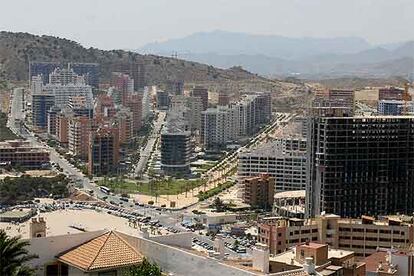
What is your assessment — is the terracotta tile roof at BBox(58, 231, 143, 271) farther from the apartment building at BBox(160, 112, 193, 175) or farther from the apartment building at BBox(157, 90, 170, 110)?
the apartment building at BBox(157, 90, 170, 110)

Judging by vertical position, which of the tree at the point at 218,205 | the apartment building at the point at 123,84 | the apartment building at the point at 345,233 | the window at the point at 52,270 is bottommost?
the tree at the point at 218,205

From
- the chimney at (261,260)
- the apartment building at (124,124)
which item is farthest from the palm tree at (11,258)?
the apartment building at (124,124)

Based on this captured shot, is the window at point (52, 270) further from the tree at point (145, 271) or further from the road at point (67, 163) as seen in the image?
the road at point (67, 163)

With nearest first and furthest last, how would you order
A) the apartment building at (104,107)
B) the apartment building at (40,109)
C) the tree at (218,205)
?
the tree at (218,205) → the apartment building at (40,109) → the apartment building at (104,107)

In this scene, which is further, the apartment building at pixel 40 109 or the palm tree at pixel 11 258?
the apartment building at pixel 40 109

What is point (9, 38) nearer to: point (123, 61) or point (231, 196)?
point (123, 61)

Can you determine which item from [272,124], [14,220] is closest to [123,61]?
[272,124]

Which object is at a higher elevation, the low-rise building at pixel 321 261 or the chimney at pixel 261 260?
the chimney at pixel 261 260

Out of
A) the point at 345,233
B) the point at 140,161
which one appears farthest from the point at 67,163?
the point at 345,233
